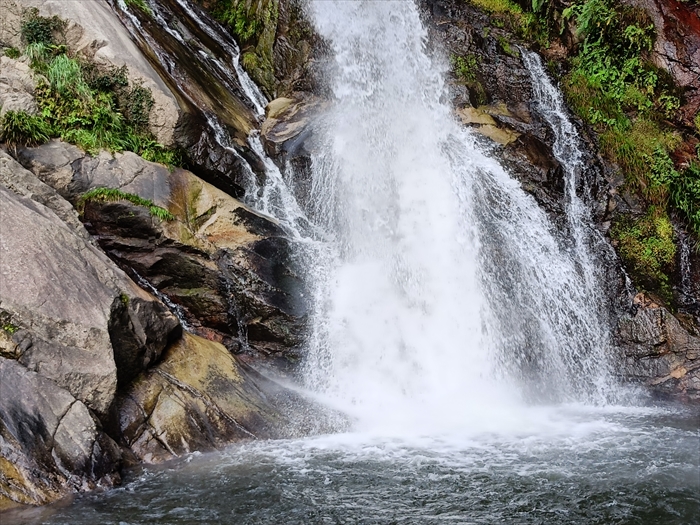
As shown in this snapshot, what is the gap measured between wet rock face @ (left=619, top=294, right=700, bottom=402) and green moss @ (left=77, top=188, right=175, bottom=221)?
27.9ft

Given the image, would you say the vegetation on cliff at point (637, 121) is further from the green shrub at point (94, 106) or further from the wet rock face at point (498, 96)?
the green shrub at point (94, 106)

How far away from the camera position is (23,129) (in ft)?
30.3

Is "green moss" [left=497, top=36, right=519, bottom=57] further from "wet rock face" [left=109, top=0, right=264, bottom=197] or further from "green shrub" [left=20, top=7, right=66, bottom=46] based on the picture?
"green shrub" [left=20, top=7, right=66, bottom=46]

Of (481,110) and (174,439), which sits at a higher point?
(481,110)

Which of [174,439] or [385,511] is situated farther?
[174,439]

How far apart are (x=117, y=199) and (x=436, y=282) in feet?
18.7

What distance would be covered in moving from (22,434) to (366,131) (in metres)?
9.48

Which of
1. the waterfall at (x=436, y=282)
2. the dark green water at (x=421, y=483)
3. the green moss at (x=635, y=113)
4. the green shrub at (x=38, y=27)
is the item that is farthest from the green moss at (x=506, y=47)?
the dark green water at (x=421, y=483)

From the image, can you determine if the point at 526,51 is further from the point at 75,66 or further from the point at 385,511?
the point at 385,511

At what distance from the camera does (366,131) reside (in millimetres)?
13422

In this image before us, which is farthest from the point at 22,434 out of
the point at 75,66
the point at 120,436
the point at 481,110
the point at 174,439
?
the point at 481,110

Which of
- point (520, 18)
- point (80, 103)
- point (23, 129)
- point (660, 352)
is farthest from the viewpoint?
point (520, 18)

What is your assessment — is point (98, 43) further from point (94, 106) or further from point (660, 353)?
point (660, 353)

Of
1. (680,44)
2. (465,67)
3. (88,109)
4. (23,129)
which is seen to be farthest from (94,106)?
(680,44)
